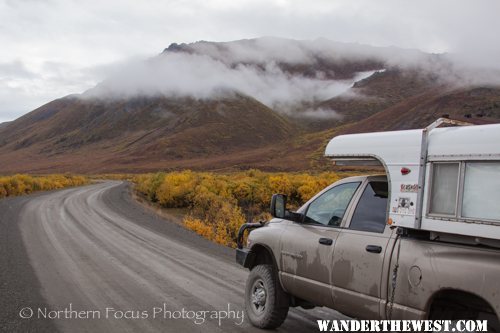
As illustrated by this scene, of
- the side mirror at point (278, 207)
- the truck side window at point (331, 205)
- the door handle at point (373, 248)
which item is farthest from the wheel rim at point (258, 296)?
the door handle at point (373, 248)

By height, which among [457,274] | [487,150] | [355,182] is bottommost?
[457,274]

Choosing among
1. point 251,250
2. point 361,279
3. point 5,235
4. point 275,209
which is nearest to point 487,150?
point 361,279

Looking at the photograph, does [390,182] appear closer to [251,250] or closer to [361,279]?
[361,279]

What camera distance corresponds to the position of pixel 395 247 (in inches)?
174

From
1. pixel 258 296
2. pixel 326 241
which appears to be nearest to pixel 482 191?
pixel 326 241

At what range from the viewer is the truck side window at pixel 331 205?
539 centimetres

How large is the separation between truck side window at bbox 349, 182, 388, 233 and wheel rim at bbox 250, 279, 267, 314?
1803 millimetres

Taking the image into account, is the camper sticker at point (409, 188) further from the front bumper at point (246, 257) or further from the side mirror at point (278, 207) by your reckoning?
the front bumper at point (246, 257)

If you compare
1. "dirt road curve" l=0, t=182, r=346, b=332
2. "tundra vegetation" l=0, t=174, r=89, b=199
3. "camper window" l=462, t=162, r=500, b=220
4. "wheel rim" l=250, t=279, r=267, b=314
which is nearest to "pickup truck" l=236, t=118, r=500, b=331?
"camper window" l=462, t=162, r=500, b=220

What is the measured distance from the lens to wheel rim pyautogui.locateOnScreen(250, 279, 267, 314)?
6281mm

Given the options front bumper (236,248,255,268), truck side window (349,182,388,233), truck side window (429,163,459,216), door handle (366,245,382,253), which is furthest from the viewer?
front bumper (236,248,255,268)

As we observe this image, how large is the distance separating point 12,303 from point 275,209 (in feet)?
13.9

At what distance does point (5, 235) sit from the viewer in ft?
46.3

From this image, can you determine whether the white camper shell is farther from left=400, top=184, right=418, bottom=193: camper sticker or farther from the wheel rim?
the wheel rim
